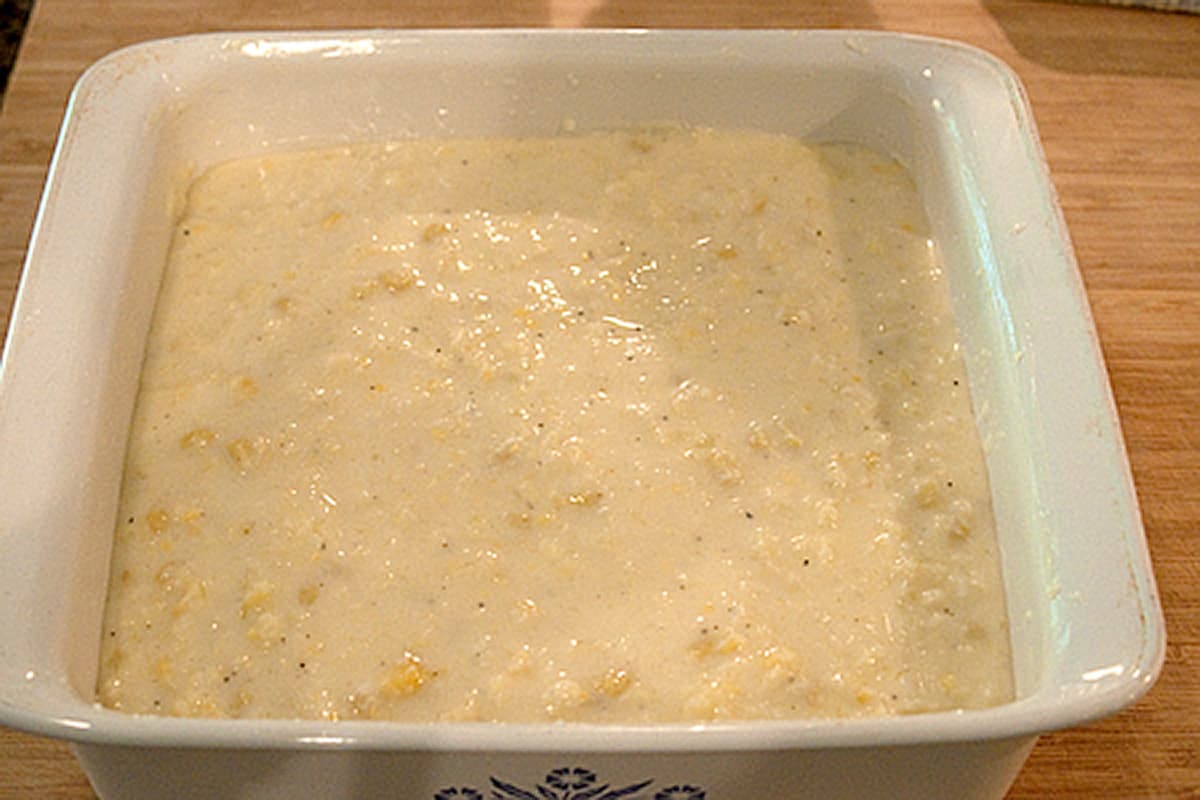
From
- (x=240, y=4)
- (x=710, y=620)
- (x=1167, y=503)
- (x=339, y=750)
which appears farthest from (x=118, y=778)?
(x=240, y=4)

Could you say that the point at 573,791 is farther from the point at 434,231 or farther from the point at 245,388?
the point at 434,231

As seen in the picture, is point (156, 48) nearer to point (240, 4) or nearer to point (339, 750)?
point (240, 4)

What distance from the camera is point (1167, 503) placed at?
3.80 ft

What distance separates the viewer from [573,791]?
82 centimetres

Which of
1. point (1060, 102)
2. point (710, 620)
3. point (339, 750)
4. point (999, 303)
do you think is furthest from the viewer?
point (1060, 102)

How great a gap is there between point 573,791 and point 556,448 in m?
0.29

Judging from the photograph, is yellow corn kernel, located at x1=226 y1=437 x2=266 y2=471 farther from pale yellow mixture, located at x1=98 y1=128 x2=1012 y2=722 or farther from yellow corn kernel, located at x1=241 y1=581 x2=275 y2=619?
yellow corn kernel, located at x1=241 y1=581 x2=275 y2=619

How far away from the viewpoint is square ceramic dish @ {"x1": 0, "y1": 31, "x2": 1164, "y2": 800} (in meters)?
0.77

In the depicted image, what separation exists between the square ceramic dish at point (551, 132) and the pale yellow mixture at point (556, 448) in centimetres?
3

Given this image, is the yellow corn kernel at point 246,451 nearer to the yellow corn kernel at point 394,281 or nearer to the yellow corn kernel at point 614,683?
the yellow corn kernel at point 394,281

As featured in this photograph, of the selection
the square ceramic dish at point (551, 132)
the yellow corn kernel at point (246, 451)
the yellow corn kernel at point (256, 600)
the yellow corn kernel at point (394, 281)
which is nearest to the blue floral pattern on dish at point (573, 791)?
the square ceramic dish at point (551, 132)

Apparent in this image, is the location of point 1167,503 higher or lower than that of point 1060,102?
lower

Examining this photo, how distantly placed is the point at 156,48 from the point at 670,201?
46 cm

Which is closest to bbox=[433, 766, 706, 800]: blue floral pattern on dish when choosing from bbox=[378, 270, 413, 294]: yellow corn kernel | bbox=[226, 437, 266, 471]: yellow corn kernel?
bbox=[226, 437, 266, 471]: yellow corn kernel
